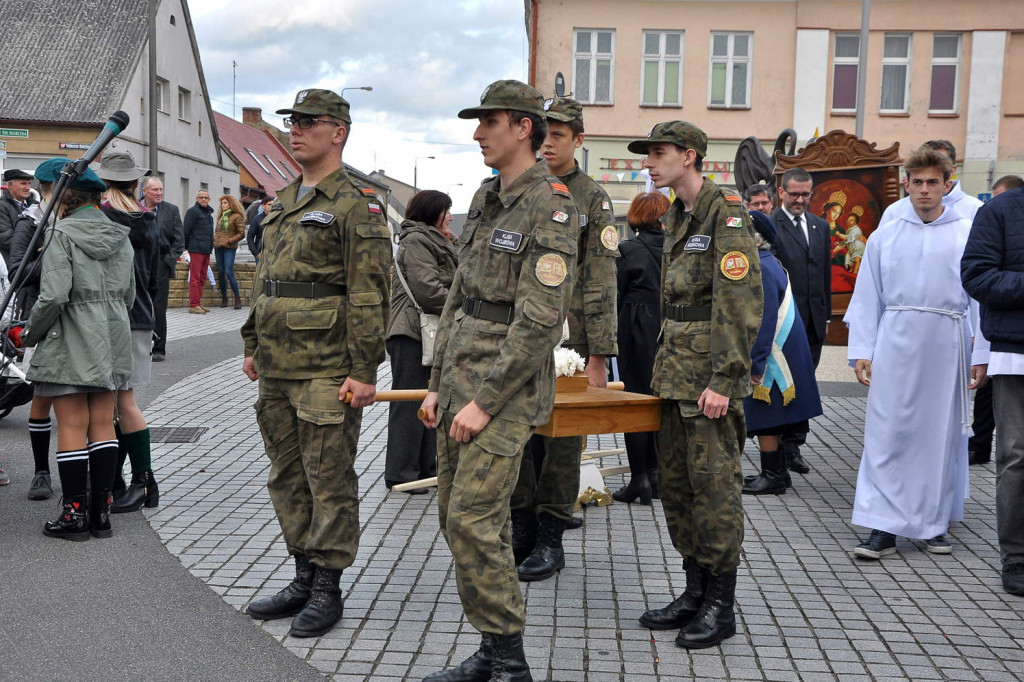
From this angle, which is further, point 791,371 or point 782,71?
point 782,71

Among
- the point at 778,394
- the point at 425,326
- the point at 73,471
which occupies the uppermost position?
the point at 425,326

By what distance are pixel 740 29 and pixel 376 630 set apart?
2877 cm

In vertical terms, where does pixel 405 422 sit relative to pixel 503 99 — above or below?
below

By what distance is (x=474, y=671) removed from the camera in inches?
158

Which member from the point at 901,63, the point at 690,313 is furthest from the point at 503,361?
the point at 901,63

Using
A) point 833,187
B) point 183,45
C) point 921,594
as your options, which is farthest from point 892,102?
point 921,594

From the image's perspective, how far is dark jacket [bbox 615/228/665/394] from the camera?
701 cm

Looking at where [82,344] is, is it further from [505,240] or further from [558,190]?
[558,190]

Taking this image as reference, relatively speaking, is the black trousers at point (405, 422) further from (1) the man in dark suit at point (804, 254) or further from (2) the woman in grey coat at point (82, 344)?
(1) the man in dark suit at point (804, 254)

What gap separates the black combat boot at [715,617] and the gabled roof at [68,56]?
113ft

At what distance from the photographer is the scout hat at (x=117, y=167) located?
6375 millimetres

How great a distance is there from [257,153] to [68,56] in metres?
19.7

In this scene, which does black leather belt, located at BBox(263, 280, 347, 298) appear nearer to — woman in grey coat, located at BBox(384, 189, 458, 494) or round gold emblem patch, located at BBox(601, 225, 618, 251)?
round gold emblem patch, located at BBox(601, 225, 618, 251)

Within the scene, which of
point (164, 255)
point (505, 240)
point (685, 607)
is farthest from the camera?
point (164, 255)
